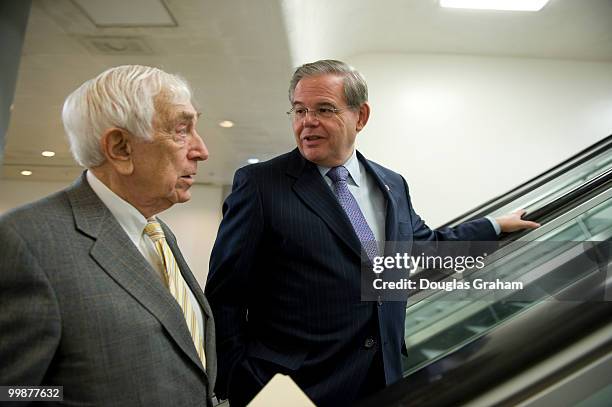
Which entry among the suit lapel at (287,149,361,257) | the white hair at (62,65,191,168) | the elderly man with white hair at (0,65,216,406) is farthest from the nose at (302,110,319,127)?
the white hair at (62,65,191,168)

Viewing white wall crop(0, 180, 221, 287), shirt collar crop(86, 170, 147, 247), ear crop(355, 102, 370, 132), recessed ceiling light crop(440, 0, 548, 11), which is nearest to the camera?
shirt collar crop(86, 170, 147, 247)

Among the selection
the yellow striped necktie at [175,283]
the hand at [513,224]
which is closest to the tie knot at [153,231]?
the yellow striped necktie at [175,283]

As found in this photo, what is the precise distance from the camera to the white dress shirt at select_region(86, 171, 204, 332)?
119 cm

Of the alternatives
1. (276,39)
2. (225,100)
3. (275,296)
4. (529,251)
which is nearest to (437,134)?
(276,39)

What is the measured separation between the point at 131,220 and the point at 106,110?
0.28 m

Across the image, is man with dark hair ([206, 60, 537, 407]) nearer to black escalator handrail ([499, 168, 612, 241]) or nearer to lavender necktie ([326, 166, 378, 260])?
lavender necktie ([326, 166, 378, 260])

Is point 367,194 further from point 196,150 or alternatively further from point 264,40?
point 264,40

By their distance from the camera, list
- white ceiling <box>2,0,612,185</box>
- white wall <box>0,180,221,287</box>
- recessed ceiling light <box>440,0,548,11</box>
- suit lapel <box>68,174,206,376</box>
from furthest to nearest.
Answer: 1. white wall <box>0,180,221,287</box>
2. recessed ceiling light <box>440,0,548,11</box>
3. white ceiling <box>2,0,612,185</box>
4. suit lapel <box>68,174,206,376</box>

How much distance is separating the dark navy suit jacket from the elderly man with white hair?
0.15 metres

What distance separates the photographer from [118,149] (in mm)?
1179

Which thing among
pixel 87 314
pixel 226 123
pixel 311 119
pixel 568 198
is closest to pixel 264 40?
pixel 226 123

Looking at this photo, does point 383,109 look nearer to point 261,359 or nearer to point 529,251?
point 529,251

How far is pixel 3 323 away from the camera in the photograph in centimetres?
87

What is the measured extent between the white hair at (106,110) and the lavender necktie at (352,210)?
699mm
